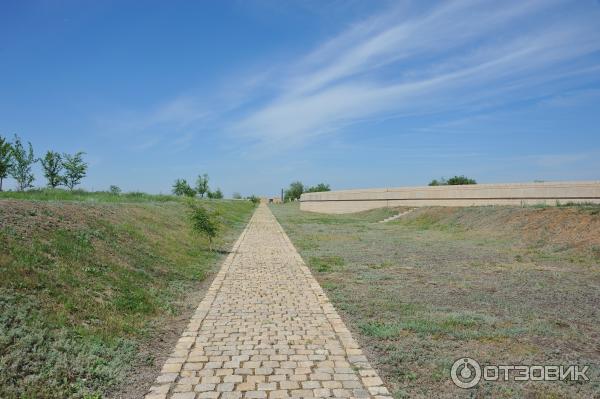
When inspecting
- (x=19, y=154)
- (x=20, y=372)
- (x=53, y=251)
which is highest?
(x=19, y=154)

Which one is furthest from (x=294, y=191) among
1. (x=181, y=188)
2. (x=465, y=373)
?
(x=465, y=373)

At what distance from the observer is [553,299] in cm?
828

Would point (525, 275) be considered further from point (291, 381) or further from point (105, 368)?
point (105, 368)

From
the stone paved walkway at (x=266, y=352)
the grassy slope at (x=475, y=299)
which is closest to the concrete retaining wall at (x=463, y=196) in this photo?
the grassy slope at (x=475, y=299)

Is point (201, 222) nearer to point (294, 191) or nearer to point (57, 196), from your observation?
point (57, 196)

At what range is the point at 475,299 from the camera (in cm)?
838

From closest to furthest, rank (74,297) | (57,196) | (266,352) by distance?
(266,352), (74,297), (57,196)

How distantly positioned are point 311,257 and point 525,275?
6426 mm

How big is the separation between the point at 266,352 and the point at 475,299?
15.7 ft

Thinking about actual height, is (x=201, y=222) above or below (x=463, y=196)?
below

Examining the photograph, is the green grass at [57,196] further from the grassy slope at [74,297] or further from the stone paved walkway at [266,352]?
the stone paved walkway at [266,352]

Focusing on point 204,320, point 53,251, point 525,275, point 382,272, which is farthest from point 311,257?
point 53,251

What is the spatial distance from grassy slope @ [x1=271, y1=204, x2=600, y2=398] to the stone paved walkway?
391 millimetres

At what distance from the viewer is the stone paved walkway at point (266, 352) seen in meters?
4.57
